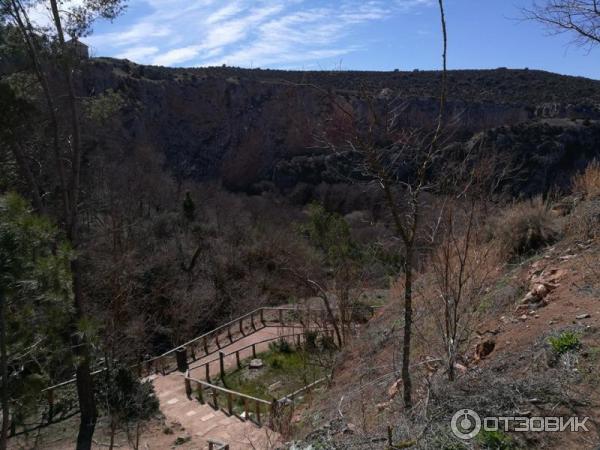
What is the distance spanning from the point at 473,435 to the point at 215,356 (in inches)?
563

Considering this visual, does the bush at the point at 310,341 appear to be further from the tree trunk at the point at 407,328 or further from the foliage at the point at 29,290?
the tree trunk at the point at 407,328

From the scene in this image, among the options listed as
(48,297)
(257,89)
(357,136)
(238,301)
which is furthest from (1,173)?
(257,89)

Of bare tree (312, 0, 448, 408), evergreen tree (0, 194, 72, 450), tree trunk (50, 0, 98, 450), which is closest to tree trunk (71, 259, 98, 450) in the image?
tree trunk (50, 0, 98, 450)

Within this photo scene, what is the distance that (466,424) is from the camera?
14.0 feet

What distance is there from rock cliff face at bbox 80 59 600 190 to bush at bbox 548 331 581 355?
39362mm

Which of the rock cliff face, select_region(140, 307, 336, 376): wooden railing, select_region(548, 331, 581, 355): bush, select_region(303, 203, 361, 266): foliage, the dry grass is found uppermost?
the rock cliff face

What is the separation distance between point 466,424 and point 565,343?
142cm

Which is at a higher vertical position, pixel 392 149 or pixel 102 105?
pixel 102 105

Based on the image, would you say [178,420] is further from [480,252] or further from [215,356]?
[480,252]

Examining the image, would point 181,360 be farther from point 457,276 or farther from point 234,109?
point 234,109

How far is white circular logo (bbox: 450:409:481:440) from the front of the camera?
412 centimetres

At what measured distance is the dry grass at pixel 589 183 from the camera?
33.0 feet

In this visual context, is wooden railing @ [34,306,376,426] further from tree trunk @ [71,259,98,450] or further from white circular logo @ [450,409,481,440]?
white circular logo @ [450,409,481,440]

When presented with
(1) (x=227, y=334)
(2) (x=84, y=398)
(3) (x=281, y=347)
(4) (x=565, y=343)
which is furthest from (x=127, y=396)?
(4) (x=565, y=343)
